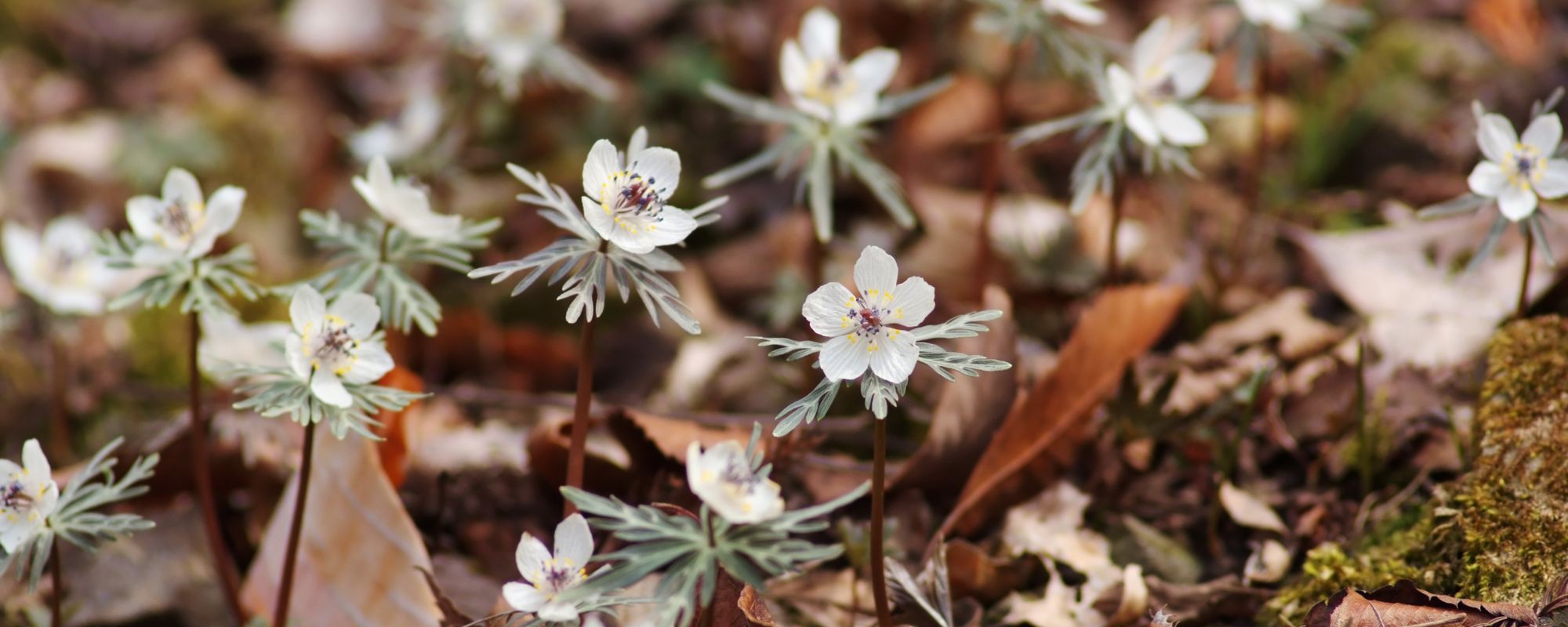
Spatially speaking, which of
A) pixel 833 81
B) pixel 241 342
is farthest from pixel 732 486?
pixel 241 342

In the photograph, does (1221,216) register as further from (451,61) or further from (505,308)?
(451,61)

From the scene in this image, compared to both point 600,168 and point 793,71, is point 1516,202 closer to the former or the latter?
point 793,71

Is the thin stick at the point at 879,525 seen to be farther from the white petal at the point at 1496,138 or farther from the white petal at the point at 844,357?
the white petal at the point at 1496,138

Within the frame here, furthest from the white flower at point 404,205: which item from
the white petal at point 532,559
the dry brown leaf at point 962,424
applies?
the dry brown leaf at point 962,424

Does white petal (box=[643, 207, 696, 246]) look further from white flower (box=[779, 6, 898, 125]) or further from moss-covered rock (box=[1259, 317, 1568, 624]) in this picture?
moss-covered rock (box=[1259, 317, 1568, 624])

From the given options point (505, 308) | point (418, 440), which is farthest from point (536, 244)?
point (418, 440)
